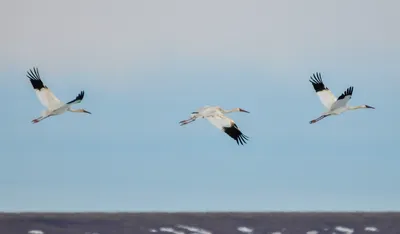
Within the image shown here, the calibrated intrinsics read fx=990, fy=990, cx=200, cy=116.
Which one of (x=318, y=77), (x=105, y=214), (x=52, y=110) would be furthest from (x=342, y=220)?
(x=52, y=110)

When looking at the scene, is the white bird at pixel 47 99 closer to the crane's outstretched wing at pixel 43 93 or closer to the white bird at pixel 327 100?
the crane's outstretched wing at pixel 43 93

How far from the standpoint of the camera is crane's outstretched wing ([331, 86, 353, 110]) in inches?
428

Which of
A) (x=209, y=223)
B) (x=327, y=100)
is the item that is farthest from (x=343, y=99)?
(x=209, y=223)

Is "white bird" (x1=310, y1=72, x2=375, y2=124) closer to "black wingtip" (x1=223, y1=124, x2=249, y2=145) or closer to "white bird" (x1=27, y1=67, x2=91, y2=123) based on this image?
"black wingtip" (x1=223, y1=124, x2=249, y2=145)

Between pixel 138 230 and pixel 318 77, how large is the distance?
2.77m

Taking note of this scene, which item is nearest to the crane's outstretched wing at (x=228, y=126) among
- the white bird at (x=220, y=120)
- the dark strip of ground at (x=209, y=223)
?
the white bird at (x=220, y=120)

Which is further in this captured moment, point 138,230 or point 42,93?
point 42,93

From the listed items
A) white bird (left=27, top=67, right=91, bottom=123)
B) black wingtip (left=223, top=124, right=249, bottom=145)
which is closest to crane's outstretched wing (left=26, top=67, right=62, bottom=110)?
white bird (left=27, top=67, right=91, bottom=123)

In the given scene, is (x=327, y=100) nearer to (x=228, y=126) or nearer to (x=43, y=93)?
(x=228, y=126)

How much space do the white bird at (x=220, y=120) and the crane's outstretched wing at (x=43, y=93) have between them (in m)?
1.43

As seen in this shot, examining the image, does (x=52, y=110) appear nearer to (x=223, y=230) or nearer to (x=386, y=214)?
(x=223, y=230)

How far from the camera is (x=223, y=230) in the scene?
10.4 meters

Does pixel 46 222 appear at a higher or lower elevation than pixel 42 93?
lower

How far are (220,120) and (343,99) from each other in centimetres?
139
